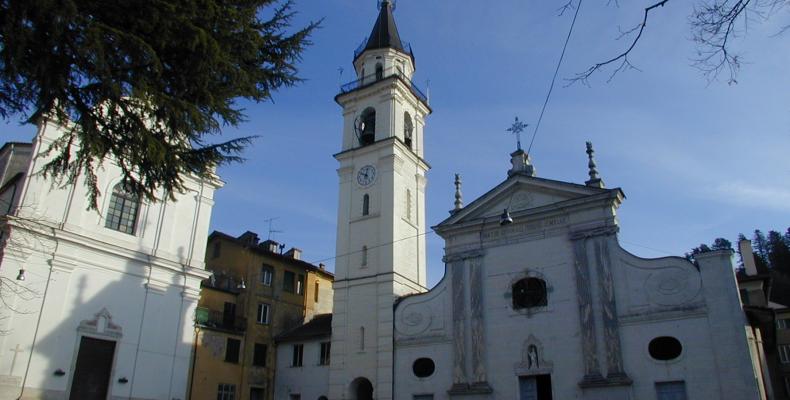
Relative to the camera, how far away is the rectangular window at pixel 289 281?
107 feet

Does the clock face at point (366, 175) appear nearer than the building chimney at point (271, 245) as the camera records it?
Yes

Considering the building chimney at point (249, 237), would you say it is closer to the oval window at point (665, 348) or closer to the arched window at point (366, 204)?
the arched window at point (366, 204)

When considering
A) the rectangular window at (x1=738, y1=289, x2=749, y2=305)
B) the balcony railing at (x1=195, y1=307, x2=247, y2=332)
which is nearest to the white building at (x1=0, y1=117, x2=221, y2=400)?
the balcony railing at (x1=195, y1=307, x2=247, y2=332)

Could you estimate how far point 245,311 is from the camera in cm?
2977

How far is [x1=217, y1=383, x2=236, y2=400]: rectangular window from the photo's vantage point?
2720 centimetres

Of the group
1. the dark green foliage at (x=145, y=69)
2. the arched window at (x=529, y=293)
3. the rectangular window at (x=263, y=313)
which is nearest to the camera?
the dark green foliage at (x=145, y=69)

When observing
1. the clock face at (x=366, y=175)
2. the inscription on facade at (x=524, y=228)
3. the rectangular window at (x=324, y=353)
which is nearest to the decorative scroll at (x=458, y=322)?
the inscription on facade at (x=524, y=228)

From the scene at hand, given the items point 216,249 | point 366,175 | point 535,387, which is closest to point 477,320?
point 535,387

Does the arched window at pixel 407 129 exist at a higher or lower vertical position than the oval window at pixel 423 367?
higher

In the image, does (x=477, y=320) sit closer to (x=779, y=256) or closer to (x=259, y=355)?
(x=259, y=355)

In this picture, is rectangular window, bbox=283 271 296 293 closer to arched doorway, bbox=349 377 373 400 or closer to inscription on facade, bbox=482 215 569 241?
arched doorway, bbox=349 377 373 400

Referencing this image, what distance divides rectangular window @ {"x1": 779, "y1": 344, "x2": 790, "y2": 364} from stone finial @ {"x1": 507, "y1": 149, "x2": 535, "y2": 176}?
3070 centimetres

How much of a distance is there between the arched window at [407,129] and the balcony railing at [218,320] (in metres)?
12.0

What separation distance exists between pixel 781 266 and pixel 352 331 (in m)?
54.7
